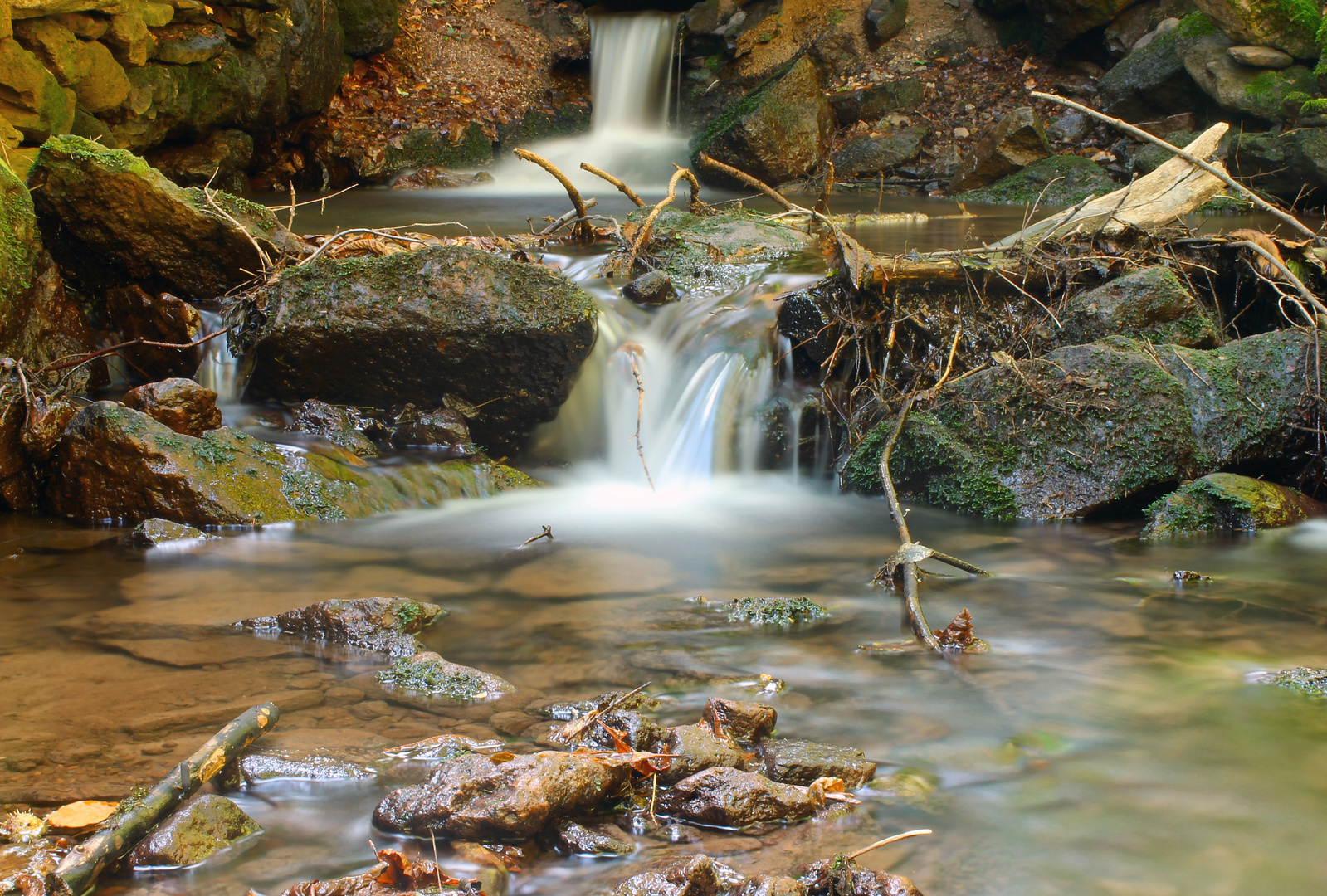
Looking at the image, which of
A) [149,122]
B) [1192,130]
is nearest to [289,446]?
[149,122]

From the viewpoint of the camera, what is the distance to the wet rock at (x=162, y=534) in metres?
4.41

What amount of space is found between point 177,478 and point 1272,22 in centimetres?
1443

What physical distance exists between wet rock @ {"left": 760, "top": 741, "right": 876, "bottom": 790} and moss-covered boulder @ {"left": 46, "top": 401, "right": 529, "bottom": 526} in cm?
326

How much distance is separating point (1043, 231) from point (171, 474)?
5.48 m

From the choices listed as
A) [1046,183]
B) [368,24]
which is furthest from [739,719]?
[368,24]

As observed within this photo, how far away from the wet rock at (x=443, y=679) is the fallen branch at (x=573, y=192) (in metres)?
4.65

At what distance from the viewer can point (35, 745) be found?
8.23ft

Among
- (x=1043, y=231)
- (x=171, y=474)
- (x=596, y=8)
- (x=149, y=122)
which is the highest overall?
(x=596, y=8)

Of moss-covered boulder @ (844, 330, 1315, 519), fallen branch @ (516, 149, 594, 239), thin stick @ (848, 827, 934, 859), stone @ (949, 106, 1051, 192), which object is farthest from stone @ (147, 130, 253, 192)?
thin stick @ (848, 827, 934, 859)

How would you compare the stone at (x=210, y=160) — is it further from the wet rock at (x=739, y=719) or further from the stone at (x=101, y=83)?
the wet rock at (x=739, y=719)

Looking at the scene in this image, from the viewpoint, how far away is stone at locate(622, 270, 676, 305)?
6891 millimetres

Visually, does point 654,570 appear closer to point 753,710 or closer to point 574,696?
point 574,696

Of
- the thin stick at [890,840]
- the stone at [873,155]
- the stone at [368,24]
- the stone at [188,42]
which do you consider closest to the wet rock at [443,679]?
the thin stick at [890,840]

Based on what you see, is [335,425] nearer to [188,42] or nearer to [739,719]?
[739,719]
